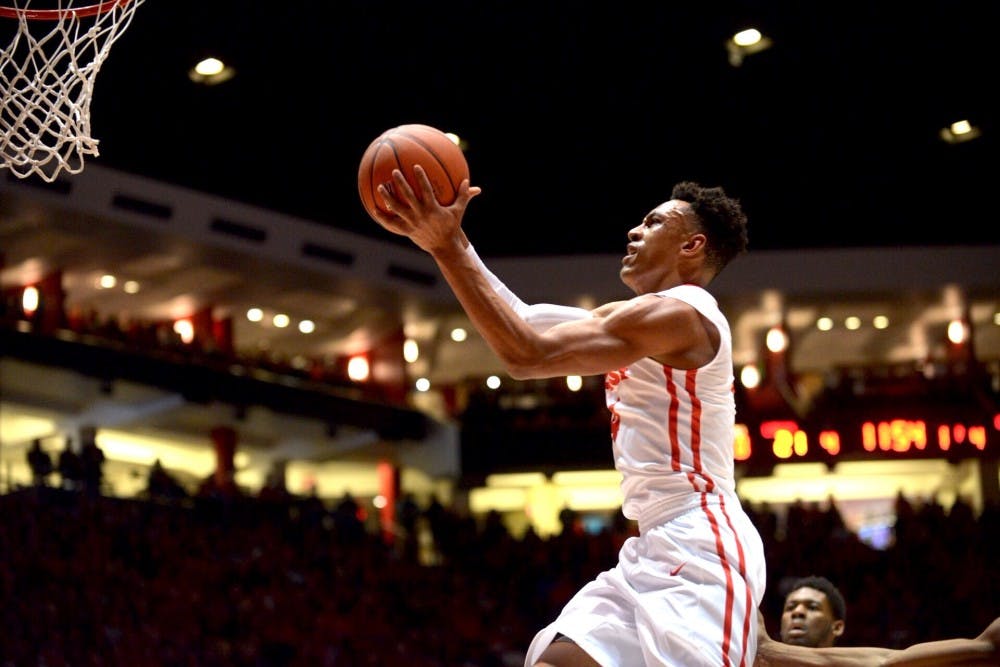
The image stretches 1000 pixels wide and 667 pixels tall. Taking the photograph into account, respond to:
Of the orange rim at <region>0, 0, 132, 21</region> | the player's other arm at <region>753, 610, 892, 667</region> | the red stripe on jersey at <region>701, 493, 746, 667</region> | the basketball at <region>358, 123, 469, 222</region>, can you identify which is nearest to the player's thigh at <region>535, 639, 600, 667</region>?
the red stripe on jersey at <region>701, 493, 746, 667</region>

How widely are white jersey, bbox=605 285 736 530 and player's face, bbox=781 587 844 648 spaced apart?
1997 millimetres

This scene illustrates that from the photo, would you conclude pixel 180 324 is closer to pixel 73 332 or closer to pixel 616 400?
pixel 73 332

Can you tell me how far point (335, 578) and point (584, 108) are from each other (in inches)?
232

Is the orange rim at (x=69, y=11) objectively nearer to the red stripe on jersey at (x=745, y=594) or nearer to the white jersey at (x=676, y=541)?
the white jersey at (x=676, y=541)

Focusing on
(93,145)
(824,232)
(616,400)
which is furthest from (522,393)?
(616,400)

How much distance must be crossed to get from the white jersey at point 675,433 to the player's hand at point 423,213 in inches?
23.2

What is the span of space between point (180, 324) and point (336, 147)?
7437 mm

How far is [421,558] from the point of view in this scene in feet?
55.0

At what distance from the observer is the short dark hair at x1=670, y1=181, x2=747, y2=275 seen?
3855mm

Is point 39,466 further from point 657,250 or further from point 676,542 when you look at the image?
point 676,542

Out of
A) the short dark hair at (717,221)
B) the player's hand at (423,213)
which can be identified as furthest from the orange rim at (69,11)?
the short dark hair at (717,221)

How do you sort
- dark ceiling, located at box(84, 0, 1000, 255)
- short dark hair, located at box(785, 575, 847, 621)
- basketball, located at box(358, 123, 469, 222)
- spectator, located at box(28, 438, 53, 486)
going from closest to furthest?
basketball, located at box(358, 123, 469, 222) < short dark hair, located at box(785, 575, 847, 621) < dark ceiling, located at box(84, 0, 1000, 255) < spectator, located at box(28, 438, 53, 486)

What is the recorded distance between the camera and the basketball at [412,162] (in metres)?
3.46

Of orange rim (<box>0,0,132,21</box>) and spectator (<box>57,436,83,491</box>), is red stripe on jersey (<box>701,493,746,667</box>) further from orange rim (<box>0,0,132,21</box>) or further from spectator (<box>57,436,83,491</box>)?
spectator (<box>57,436,83,491</box>)
